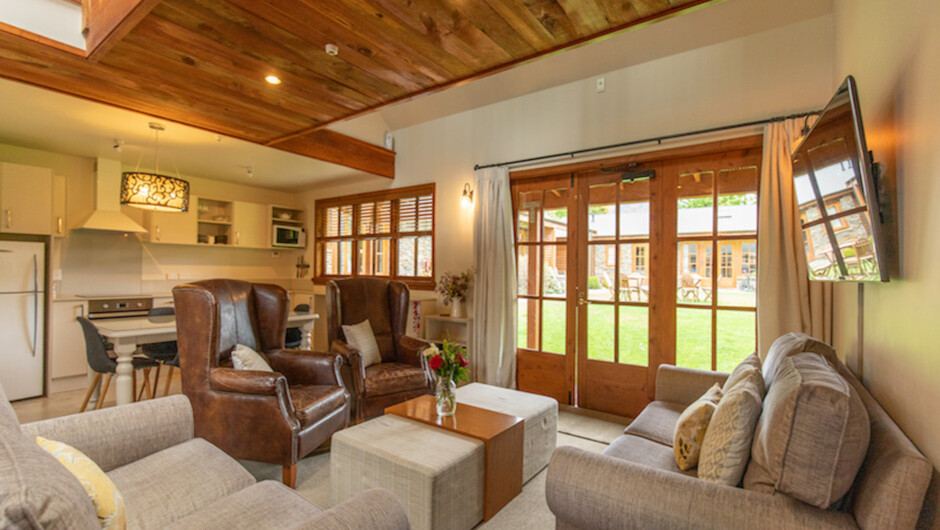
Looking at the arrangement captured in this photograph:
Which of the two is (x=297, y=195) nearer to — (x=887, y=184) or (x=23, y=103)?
(x=23, y=103)

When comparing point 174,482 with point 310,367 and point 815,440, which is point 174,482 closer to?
point 310,367

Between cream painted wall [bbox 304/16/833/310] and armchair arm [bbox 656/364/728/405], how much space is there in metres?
1.86

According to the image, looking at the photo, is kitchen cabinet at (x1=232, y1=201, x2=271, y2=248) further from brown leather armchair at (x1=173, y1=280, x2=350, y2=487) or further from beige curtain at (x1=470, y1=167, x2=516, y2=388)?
beige curtain at (x1=470, y1=167, x2=516, y2=388)

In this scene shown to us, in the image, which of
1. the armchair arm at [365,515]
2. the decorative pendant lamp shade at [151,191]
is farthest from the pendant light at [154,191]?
the armchair arm at [365,515]

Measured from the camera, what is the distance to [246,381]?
2445 millimetres

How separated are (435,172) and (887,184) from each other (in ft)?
13.0

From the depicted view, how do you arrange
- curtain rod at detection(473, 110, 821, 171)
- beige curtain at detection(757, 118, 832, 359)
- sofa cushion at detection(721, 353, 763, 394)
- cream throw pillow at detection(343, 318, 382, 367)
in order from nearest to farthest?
sofa cushion at detection(721, 353, 763, 394)
beige curtain at detection(757, 118, 832, 359)
curtain rod at detection(473, 110, 821, 171)
cream throw pillow at detection(343, 318, 382, 367)

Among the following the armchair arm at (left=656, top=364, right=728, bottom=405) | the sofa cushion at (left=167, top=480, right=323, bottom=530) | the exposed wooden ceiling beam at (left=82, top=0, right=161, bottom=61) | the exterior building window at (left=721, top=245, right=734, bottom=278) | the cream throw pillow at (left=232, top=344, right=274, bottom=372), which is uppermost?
the exposed wooden ceiling beam at (left=82, top=0, right=161, bottom=61)

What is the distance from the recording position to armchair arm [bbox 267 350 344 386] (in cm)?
297

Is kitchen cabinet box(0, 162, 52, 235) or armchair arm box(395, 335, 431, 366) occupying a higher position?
kitchen cabinet box(0, 162, 52, 235)

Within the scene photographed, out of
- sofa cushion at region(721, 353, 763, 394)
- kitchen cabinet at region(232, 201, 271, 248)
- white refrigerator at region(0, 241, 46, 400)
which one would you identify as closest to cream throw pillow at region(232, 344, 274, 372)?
sofa cushion at region(721, 353, 763, 394)

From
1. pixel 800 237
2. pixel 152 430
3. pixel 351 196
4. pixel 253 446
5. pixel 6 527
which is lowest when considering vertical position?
pixel 253 446

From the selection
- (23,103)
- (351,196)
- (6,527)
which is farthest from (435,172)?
(6,527)

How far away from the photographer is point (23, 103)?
10.2 ft
